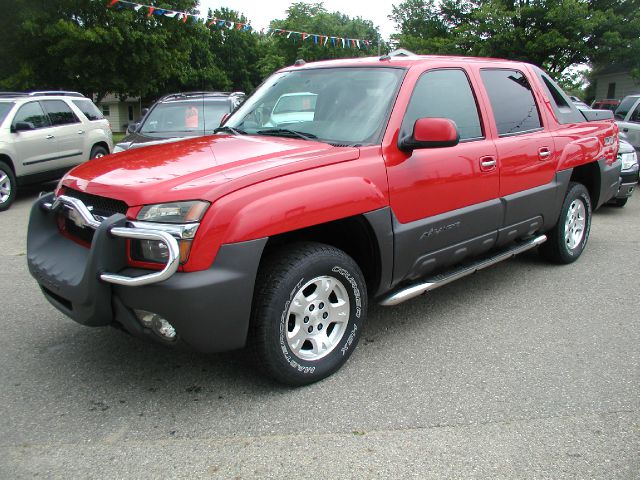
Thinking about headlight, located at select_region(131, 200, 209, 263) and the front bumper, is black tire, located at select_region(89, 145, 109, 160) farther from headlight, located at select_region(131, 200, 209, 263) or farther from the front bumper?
headlight, located at select_region(131, 200, 209, 263)

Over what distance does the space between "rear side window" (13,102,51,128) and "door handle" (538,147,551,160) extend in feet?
26.1

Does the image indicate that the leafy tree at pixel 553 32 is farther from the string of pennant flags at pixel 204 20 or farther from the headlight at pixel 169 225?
the headlight at pixel 169 225

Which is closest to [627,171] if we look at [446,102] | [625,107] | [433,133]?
[625,107]

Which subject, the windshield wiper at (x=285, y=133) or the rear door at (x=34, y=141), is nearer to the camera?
the windshield wiper at (x=285, y=133)

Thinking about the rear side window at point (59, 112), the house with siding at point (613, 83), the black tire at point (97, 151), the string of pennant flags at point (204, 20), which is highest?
the string of pennant flags at point (204, 20)

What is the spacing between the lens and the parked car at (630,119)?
10.3m

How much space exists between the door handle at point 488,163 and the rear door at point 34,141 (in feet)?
25.1

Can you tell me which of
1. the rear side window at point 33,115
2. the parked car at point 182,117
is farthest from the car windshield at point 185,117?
the rear side window at point 33,115

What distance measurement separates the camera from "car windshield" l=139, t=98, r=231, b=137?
9102mm

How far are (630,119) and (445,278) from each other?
30.2 feet

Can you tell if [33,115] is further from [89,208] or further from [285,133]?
[89,208]

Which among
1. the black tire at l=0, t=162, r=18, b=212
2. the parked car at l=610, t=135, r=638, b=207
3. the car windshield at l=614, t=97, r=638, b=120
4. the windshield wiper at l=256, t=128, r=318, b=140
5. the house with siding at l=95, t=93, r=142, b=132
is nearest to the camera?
the windshield wiper at l=256, t=128, r=318, b=140

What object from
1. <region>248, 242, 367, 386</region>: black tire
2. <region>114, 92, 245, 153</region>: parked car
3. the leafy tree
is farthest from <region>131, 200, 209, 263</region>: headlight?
the leafy tree

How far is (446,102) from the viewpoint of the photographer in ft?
13.3
